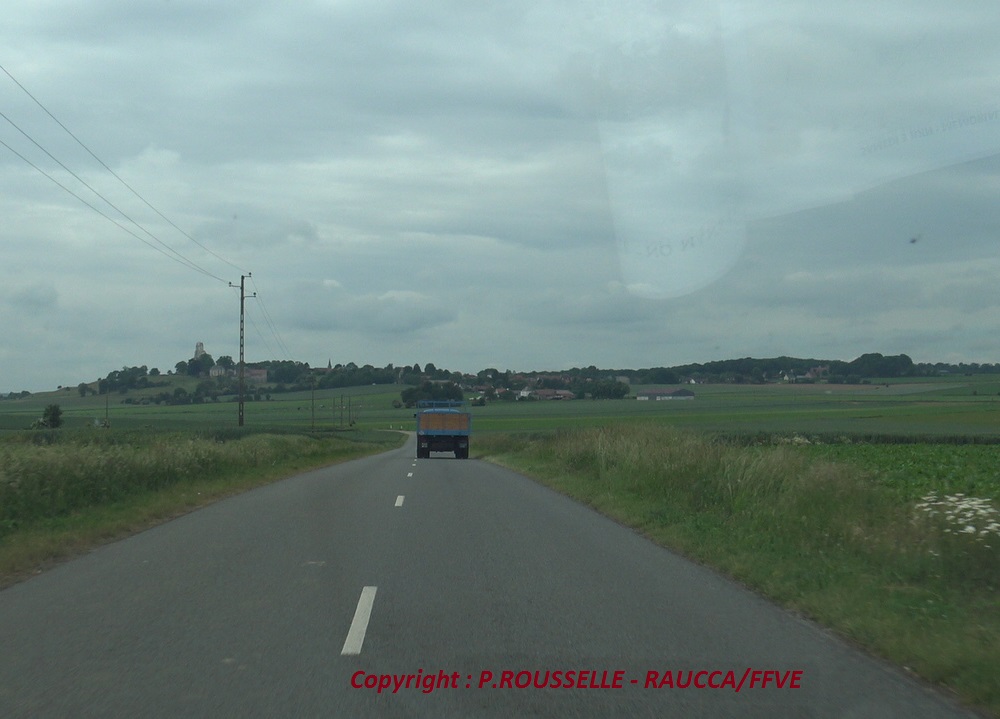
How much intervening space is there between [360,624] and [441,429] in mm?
44320

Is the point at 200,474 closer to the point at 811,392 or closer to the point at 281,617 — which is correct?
the point at 281,617

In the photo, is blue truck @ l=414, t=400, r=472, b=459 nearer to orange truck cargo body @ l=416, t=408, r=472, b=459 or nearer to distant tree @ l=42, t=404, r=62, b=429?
orange truck cargo body @ l=416, t=408, r=472, b=459

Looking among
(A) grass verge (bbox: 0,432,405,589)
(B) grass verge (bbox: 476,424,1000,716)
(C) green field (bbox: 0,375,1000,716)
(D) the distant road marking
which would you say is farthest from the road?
(A) grass verge (bbox: 0,432,405,589)

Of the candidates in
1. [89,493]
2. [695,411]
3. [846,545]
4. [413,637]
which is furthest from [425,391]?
[413,637]

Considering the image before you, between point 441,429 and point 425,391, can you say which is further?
point 425,391

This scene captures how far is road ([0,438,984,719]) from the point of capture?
611 centimetres

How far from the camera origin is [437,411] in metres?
51.9

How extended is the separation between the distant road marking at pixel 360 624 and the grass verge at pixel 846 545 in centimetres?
407

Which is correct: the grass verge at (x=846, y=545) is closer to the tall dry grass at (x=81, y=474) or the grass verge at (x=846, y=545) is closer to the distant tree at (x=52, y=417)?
the tall dry grass at (x=81, y=474)

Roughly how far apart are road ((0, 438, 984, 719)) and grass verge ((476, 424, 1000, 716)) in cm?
38

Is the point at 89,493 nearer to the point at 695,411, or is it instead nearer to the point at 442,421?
the point at 442,421

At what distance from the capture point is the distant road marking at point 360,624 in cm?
730

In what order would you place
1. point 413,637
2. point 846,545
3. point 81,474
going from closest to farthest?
1. point 413,637
2. point 846,545
3. point 81,474

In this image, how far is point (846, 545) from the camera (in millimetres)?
11547
